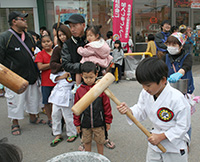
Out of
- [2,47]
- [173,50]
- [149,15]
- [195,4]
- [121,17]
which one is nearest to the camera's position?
[173,50]

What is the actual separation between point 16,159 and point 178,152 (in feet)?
4.34

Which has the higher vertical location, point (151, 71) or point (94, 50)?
point (94, 50)

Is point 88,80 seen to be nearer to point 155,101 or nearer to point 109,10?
point 155,101

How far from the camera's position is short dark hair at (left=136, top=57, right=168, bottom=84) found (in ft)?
5.38

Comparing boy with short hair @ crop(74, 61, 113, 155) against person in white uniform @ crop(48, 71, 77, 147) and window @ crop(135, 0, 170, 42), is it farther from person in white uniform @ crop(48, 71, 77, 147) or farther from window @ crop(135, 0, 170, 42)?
window @ crop(135, 0, 170, 42)

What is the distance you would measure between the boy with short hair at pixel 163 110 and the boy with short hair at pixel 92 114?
2.86 ft

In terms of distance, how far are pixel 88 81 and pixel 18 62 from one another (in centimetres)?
178

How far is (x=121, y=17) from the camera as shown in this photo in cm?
765

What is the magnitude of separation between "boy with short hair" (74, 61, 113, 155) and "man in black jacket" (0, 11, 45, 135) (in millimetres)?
1618

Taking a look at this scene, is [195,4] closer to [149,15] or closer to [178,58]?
[149,15]

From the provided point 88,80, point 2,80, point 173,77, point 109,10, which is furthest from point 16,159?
point 109,10

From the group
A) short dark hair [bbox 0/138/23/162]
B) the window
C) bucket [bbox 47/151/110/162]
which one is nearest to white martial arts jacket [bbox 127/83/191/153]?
bucket [bbox 47/151/110/162]

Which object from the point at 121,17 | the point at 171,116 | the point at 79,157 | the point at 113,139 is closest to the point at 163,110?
the point at 171,116

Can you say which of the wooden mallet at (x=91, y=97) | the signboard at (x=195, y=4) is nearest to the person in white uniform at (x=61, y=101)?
the wooden mallet at (x=91, y=97)
